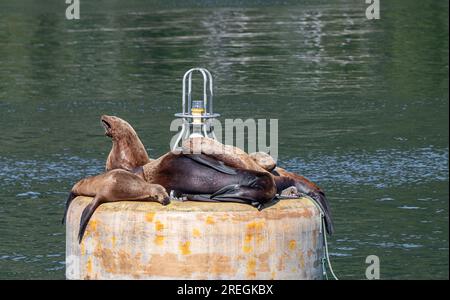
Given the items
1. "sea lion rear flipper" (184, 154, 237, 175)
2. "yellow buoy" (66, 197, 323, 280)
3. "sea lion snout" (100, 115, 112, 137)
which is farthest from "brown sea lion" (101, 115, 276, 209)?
"sea lion snout" (100, 115, 112, 137)

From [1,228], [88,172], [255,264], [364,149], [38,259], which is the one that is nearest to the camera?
[255,264]

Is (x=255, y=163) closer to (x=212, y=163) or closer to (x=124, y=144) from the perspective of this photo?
(x=212, y=163)

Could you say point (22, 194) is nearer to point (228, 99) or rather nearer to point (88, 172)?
point (88, 172)

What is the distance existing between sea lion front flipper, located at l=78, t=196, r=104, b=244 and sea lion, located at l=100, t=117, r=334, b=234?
0.66 metres

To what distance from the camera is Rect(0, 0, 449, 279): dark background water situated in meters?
18.5

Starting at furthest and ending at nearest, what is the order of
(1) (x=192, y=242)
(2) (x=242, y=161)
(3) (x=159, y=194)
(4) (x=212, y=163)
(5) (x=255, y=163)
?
1. (5) (x=255, y=163)
2. (2) (x=242, y=161)
3. (4) (x=212, y=163)
4. (3) (x=159, y=194)
5. (1) (x=192, y=242)

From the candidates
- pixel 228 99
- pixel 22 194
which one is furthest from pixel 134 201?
pixel 228 99

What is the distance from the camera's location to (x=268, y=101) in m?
29.6

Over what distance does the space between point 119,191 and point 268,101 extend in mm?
17380

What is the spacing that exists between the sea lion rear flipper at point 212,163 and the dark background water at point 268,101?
3582 millimetres

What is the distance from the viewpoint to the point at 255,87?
104ft

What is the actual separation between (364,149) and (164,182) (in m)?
12.0

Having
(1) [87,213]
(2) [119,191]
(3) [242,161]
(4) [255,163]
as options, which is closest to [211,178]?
(3) [242,161]

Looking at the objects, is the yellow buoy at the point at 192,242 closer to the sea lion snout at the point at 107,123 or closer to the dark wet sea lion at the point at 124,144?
the dark wet sea lion at the point at 124,144
